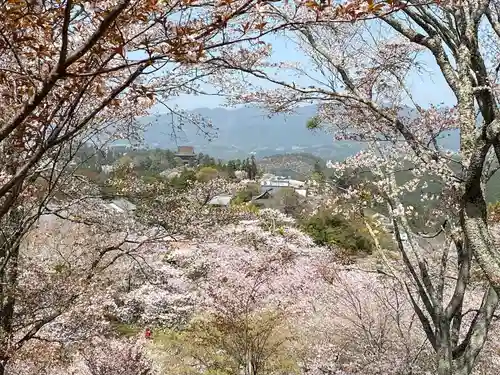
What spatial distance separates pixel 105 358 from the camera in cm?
700

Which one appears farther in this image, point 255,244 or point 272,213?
point 272,213

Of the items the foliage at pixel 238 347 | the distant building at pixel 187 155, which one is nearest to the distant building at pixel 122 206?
the foliage at pixel 238 347

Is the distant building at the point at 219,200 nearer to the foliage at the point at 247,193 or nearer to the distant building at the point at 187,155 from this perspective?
the foliage at the point at 247,193

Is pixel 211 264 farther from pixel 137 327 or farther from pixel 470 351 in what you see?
pixel 470 351

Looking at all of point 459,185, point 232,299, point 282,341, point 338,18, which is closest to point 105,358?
point 232,299

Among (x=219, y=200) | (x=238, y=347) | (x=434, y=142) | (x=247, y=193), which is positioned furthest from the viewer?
(x=247, y=193)

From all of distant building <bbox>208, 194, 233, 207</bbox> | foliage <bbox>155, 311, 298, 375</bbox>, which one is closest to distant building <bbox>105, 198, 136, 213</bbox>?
foliage <bbox>155, 311, 298, 375</bbox>

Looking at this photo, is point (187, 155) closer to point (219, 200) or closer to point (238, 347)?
point (219, 200)

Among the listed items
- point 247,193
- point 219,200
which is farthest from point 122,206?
point 247,193

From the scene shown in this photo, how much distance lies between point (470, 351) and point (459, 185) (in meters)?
1.78

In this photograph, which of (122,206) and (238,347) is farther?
(238,347)

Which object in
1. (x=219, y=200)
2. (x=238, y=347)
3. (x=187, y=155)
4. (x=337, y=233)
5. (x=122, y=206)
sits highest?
(x=187, y=155)

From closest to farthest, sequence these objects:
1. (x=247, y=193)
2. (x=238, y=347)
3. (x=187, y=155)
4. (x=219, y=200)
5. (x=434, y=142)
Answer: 1. (x=434, y=142)
2. (x=238, y=347)
3. (x=219, y=200)
4. (x=247, y=193)
5. (x=187, y=155)

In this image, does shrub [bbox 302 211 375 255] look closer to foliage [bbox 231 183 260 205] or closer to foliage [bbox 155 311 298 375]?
foliage [bbox 231 183 260 205]
